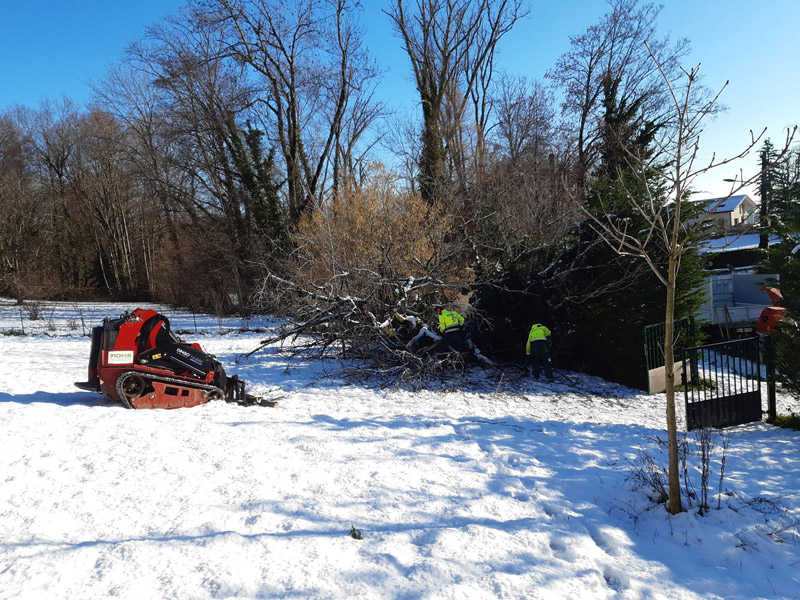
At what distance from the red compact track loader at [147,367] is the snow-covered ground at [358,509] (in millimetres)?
317

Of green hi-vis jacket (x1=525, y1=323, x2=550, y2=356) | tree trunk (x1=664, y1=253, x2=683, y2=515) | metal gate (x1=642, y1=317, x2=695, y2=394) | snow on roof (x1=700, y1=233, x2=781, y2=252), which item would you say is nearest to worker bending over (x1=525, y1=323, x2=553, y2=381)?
green hi-vis jacket (x1=525, y1=323, x2=550, y2=356)

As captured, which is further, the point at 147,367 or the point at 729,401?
the point at 729,401

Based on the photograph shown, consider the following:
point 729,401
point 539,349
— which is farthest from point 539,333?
point 729,401

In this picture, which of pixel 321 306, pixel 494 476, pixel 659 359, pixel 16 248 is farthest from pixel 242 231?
pixel 494 476

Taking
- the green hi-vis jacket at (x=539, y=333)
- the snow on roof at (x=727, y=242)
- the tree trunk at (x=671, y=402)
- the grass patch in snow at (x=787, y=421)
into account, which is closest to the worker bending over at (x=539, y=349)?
the green hi-vis jacket at (x=539, y=333)

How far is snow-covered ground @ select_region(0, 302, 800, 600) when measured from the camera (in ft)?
10.2

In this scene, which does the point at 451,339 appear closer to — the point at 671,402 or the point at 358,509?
the point at 671,402

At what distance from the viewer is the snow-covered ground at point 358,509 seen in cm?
309

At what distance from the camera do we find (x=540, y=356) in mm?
10289

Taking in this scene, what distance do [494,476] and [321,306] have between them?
661 centimetres

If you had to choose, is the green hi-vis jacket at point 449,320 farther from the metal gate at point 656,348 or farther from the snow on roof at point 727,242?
the snow on roof at point 727,242

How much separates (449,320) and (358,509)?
6.47 metres

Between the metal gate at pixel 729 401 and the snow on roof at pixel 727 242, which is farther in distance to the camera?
the metal gate at pixel 729 401

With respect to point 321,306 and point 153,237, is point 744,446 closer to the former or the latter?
point 321,306
